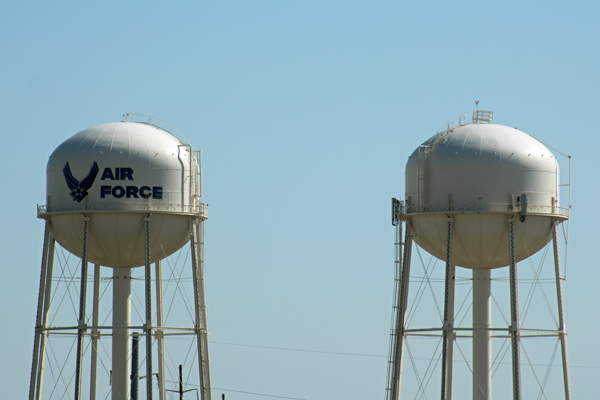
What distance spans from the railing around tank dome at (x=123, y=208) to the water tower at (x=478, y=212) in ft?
28.4

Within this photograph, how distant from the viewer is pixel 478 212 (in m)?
58.2

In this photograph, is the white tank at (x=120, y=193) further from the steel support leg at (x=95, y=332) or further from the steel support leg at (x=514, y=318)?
the steel support leg at (x=514, y=318)

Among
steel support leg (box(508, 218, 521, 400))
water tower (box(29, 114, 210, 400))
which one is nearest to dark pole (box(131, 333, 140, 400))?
water tower (box(29, 114, 210, 400))

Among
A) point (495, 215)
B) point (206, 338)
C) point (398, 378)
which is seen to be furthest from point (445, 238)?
point (206, 338)

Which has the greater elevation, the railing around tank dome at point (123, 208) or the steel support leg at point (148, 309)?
the railing around tank dome at point (123, 208)

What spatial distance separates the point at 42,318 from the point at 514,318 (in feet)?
62.2

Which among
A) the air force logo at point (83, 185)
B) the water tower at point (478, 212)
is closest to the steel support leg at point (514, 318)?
the water tower at point (478, 212)

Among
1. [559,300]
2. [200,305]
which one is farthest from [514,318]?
[200,305]

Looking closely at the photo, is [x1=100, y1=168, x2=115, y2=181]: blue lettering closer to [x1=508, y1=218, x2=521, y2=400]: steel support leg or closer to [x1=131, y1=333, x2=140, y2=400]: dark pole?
[x1=131, y1=333, x2=140, y2=400]: dark pole

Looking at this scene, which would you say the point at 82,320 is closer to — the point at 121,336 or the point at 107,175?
the point at 121,336

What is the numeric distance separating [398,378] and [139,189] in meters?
12.9

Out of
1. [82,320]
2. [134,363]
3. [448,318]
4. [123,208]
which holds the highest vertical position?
[123,208]

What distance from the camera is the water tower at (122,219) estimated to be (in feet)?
194

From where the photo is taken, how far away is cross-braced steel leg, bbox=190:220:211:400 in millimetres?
60844
